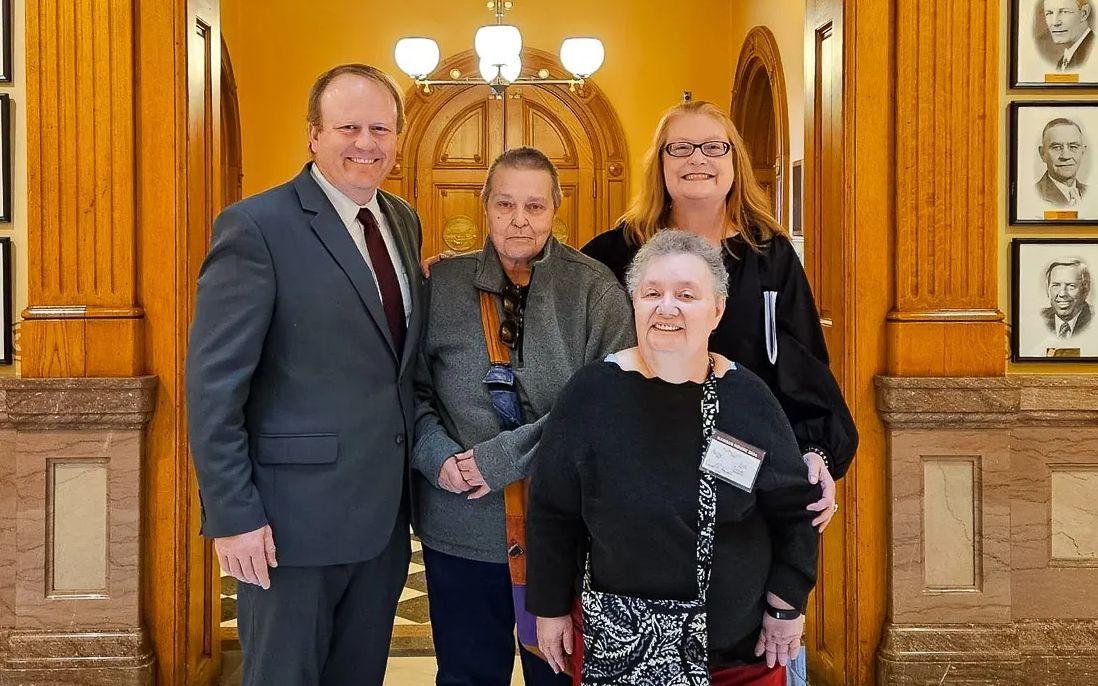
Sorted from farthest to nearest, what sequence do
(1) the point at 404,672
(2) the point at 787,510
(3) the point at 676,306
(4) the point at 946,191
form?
1. (1) the point at 404,672
2. (4) the point at 946,191
3. (2) the point at 787,510
4. (3) the point at 676,306

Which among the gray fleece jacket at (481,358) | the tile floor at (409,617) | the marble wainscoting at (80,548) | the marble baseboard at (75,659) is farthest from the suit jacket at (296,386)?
the tile floor at (409,617)

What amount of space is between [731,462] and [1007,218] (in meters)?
2.14

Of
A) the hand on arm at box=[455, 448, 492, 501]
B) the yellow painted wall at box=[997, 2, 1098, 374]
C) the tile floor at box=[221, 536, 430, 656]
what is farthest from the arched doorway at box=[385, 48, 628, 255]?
the hand on arm at box=[455, 448, 492, 501]

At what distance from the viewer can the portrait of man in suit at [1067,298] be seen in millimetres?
3773

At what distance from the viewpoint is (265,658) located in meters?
2.43

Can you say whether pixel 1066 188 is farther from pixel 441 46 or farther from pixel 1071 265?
pixel 441 46

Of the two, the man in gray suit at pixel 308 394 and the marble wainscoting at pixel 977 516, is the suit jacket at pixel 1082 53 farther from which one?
the man in gray suit at pixel 308 394

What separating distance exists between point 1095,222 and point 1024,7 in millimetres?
795

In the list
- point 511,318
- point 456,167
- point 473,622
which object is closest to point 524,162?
point 511,318

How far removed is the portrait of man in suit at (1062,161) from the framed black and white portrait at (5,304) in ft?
11.8

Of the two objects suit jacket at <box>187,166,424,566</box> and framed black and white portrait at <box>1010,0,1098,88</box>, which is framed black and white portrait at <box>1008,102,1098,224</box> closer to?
framed black and white portrait at <box>1010,0,1098,88</box>

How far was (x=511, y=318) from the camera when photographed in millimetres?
2553

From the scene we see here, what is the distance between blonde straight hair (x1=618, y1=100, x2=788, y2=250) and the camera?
2672 millimetres

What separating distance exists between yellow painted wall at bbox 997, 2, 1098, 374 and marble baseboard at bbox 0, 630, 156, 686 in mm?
3156
